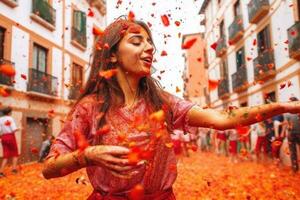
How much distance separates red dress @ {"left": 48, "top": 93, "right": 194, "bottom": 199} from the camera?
1.63 metres

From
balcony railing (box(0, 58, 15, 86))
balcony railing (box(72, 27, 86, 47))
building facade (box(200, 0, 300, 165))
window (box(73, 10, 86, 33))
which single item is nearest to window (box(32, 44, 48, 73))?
balcony railing (box(0, 58, 15, 86))

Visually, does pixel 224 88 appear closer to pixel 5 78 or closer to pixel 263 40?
pixel 263 40

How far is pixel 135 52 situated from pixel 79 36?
2055 cm

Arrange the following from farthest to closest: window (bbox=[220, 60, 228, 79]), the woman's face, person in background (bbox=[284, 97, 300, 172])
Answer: window (bbox=[220, 60, 228, 79]) → person in background (bbox=[284, 97, 300, 172]) → the woman's face

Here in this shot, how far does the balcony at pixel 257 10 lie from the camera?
15750 millimetres

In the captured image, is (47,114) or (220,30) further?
(220,30)

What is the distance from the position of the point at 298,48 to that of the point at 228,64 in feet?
36.6

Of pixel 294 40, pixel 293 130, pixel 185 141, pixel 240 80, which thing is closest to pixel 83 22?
pixel 240 80

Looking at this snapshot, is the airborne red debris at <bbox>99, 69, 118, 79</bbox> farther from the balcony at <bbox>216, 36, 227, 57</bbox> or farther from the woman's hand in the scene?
the balcony at <bbox>216, 36, 227, 57</bbox>

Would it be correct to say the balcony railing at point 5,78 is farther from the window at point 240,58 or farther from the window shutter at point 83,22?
the window at point 240,58

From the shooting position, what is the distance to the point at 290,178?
31.1 feet

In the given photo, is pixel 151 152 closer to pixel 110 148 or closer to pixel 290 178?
pixel 110 148

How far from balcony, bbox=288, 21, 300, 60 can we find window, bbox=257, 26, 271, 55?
2.61 meters

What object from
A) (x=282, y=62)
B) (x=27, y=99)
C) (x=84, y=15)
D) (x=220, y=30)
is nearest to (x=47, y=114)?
(x=27, y=99)
